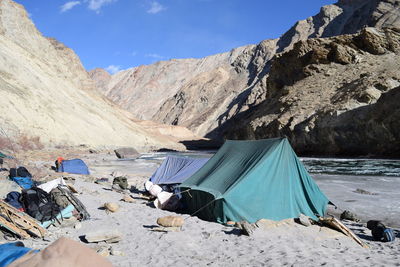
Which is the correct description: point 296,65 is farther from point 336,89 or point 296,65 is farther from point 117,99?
point 117,99

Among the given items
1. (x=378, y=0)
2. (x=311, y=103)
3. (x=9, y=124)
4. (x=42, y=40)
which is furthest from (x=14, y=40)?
(x=378, y=0)

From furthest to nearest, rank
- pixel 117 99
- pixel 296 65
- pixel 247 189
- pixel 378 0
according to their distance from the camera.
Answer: pixel 117 99 → pixel 378 0 → pixel 296 65 → pixel 247 189

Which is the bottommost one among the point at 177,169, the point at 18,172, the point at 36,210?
the point at 36,210

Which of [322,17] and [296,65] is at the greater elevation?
[322,17]

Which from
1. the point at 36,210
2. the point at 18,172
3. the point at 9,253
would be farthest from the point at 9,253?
the point at 18,172

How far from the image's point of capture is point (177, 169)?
1416 cm

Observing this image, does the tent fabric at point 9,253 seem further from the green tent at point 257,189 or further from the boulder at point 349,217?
the boulder at point 349,217

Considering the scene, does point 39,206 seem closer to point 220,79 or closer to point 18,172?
point 18,172

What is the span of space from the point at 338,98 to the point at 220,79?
245 feet

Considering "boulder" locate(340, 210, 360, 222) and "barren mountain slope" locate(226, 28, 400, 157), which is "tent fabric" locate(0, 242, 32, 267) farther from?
"barren mountain slope" locate(226, 28, 400, 157)

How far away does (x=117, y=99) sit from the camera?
140 metres

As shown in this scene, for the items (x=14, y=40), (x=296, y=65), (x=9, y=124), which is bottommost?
(x=9, y=124)

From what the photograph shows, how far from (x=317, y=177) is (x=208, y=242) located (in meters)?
14.9

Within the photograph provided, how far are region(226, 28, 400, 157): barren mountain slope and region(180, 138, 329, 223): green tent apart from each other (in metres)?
27.3
